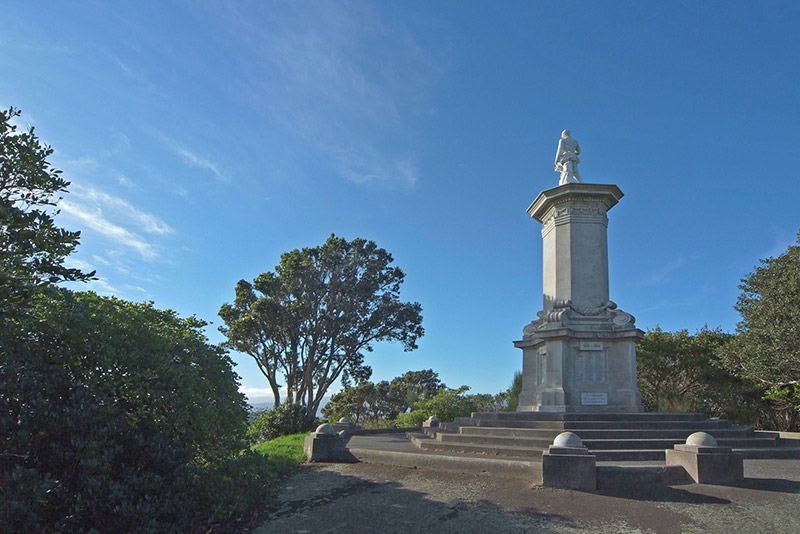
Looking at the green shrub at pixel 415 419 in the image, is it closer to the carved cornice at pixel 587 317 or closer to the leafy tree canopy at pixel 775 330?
the carved cornice at pixel 587 317

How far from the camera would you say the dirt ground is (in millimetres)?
5637

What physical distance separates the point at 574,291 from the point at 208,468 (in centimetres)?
949

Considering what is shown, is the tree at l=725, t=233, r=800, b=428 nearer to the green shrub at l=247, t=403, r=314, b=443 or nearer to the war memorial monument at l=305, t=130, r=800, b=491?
the war memorial monument at l=305, t=130, r=800, b=491

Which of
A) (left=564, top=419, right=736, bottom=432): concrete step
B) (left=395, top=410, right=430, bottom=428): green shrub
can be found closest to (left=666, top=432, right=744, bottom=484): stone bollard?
(left=564, top=419, right=736, bottom=432): concrete step

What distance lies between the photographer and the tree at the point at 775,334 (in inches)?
546

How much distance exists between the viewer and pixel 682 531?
5.41 m

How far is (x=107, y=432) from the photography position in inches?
188

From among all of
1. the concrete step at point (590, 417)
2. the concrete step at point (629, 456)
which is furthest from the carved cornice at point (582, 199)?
the concrete step at point (629, 456)

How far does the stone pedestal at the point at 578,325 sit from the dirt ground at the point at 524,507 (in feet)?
13.4

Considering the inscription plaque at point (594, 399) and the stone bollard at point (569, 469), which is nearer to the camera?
the stone bollard at point (569, 469)

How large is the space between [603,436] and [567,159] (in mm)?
7608

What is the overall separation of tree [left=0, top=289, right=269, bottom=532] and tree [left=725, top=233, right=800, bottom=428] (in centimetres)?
1401

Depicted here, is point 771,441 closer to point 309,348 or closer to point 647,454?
point 647,454

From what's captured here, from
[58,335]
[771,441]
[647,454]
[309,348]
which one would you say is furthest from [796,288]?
[309,348]
